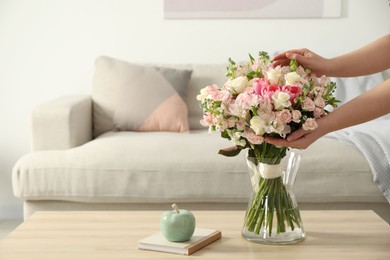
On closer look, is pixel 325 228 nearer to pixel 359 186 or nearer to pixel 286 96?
pixel 286 96

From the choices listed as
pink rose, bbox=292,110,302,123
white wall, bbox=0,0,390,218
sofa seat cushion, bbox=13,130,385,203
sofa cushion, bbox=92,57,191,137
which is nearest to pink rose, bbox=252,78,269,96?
pink rose, bbox=292,110,302,123

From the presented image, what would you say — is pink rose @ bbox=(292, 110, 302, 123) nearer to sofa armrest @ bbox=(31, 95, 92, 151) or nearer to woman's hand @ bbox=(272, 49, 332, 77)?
woman's hand @ bbox=(272, 49, 332, 77)

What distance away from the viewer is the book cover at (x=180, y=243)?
1.74m

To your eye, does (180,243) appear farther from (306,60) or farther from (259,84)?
(306,60)

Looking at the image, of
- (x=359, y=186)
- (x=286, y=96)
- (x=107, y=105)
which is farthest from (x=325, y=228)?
(x=107, y=105)

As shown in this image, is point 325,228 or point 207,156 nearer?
point 325,228

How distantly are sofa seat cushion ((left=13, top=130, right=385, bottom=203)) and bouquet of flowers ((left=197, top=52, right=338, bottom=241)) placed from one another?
3.78 feet

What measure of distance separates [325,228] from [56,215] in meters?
0.83

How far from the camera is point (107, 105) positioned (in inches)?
149

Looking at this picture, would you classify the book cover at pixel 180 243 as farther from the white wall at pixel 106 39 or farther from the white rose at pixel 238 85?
the white wall at pixel 106 39

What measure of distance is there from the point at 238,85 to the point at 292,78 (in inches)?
5.5

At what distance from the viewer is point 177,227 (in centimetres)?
177

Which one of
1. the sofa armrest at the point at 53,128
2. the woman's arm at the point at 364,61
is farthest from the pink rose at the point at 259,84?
the sofa armrest at the point at 53,128

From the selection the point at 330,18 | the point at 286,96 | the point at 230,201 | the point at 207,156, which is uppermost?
the point at 330,18
